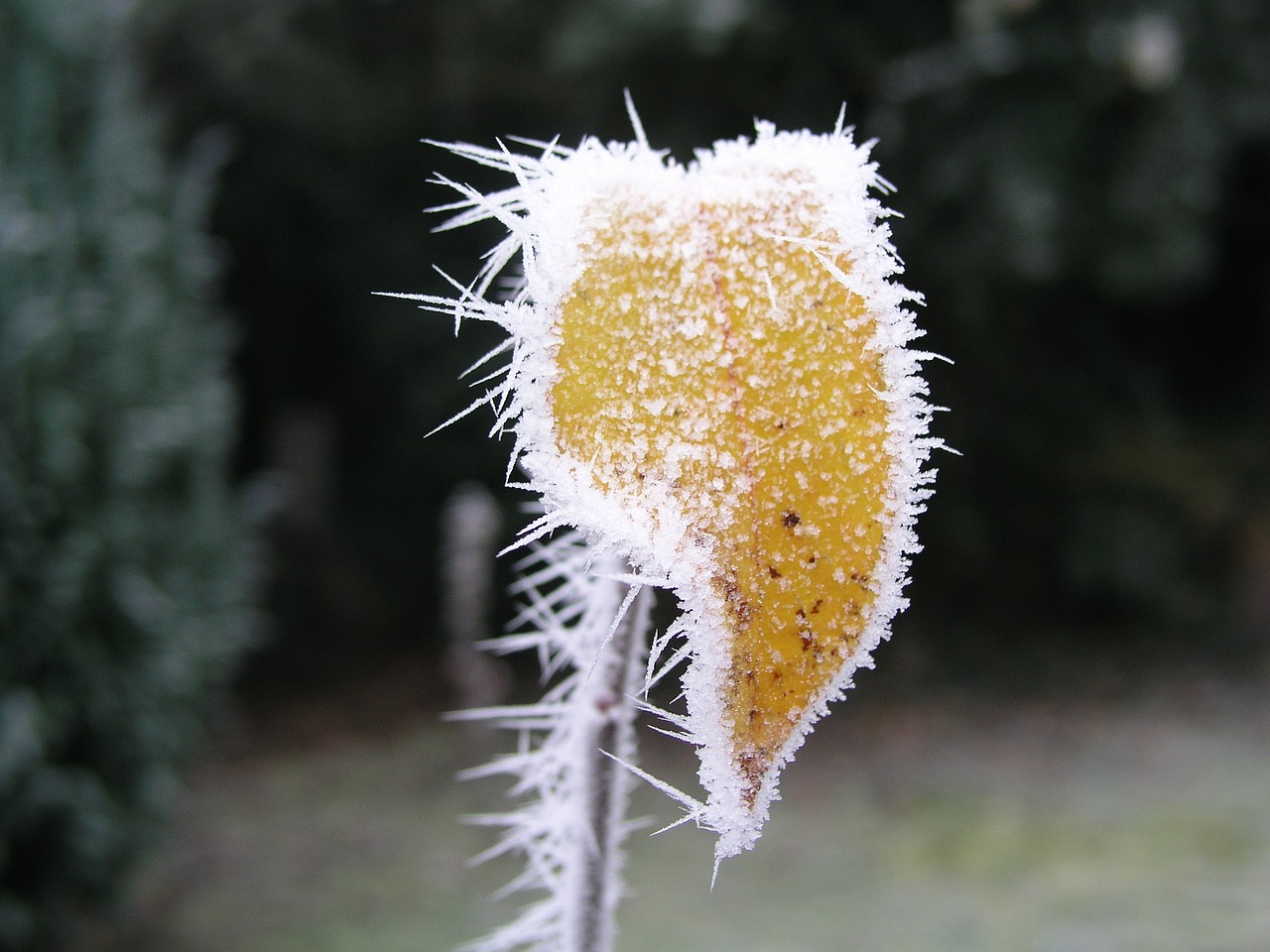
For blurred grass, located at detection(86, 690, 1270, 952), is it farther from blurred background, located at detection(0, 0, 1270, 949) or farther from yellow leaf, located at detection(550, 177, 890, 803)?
yellow leaf, located at detection(550, 177, 890, 803)

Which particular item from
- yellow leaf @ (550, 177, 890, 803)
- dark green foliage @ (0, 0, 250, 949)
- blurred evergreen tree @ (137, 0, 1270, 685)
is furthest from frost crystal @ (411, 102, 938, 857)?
blurred evergreen tree @ (137, 0, 1270, 685)

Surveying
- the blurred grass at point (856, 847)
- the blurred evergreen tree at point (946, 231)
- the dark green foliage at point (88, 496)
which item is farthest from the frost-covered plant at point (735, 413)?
the blurred evergreen tree at point (946, 231)

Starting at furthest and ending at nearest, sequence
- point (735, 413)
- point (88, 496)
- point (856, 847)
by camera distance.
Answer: point (856, 847), point (88, 496), point (735, 413)

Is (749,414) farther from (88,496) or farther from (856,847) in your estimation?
(856,847)

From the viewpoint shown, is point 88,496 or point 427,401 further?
point 427,401

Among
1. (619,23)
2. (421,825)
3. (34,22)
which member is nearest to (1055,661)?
(421,825)

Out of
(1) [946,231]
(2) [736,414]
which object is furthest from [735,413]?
(1) [946,231]
